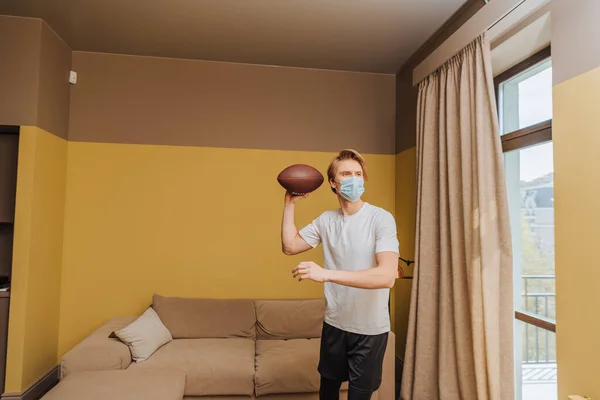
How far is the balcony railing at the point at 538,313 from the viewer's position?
2309mm

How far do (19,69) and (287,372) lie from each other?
291 cm

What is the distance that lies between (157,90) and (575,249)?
3381 mm

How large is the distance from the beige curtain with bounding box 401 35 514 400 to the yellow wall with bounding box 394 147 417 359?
1.62 ft

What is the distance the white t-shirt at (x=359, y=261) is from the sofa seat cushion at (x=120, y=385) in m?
1.11

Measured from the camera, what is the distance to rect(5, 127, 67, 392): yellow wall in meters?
2.93

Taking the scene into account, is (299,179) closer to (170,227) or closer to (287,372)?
(287,372)

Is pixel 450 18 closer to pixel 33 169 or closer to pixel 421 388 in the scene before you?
pixel 421 388

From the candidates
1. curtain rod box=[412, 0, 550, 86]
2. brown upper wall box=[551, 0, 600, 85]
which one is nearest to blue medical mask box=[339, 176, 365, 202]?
brown upper wall box=[551, 0, 600, 85]

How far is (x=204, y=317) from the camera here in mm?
3277

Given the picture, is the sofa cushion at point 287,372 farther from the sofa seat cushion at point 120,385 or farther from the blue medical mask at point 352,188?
the blue medical mask at point 352,188

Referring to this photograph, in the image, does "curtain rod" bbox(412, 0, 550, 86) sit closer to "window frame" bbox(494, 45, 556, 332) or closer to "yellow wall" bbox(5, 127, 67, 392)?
"window frame" bbox(494, 45, 556, 332)

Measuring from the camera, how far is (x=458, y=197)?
2.61 m

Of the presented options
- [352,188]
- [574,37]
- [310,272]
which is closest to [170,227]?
[352,188]

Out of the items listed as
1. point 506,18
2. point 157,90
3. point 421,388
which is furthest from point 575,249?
point 157,90
